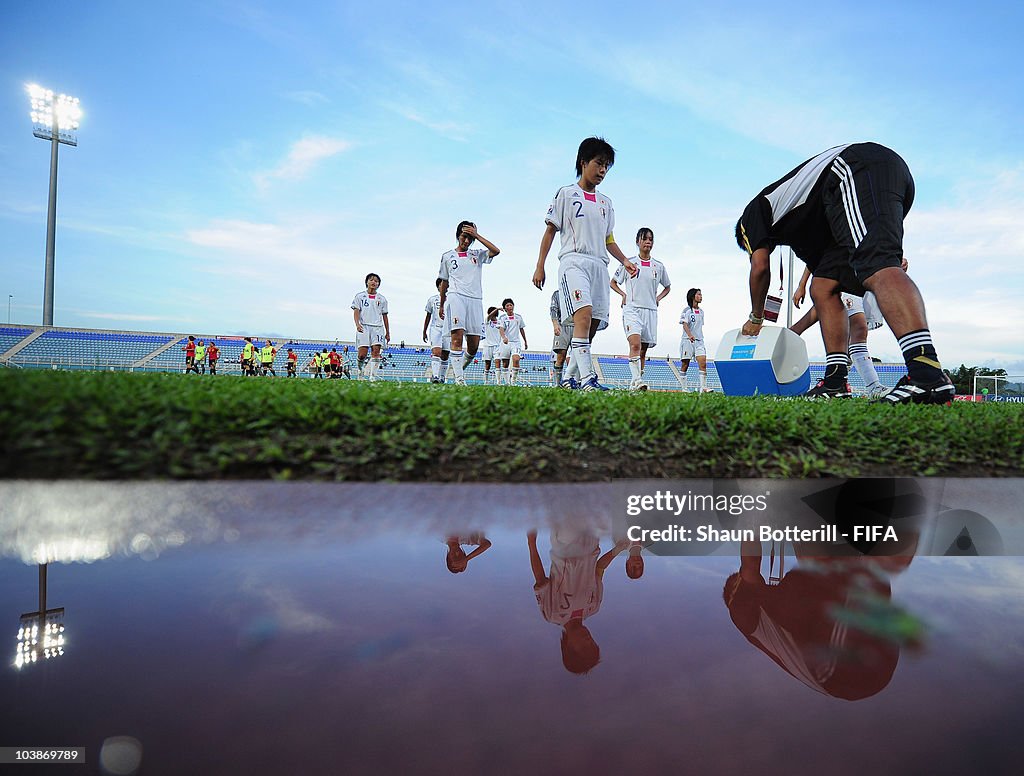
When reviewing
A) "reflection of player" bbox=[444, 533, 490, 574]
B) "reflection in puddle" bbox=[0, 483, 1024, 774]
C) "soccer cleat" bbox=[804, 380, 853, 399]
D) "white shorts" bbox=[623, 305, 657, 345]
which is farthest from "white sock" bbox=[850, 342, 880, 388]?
"reflection of player" bbox=[444, 533, 490, 574]

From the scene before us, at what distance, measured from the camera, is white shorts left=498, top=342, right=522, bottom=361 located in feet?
61.9

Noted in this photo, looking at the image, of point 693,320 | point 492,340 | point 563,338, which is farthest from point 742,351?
point 492,340

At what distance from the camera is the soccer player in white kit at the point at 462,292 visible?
8.55m

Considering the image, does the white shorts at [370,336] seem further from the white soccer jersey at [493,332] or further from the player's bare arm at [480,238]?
the white soccer jersey at [493,332]

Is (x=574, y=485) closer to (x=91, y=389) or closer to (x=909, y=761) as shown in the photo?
(x=909, y=761)

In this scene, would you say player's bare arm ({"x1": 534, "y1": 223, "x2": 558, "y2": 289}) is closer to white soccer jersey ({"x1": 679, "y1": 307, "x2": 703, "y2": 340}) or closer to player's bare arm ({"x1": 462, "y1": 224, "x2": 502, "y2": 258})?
player's bare arm ({"x1": 462, "y1": 224, "x2": 502, "y2": 258})

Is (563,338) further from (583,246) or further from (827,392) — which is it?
(827,392)

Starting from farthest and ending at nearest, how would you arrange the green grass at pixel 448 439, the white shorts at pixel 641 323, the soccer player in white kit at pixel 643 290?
the soccer player in white kit at pixel 643 290 < the white shorts at pixel 641 323 < the green grass at pixel 448 439

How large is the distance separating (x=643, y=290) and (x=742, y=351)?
5487mm

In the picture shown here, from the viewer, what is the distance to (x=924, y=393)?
343 centimetres

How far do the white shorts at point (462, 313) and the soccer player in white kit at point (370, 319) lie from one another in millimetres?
3410

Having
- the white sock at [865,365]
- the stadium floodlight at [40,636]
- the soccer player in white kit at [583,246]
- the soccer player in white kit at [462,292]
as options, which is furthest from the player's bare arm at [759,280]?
the soccer player in white kit at [462,292]

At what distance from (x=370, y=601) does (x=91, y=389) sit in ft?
4.71

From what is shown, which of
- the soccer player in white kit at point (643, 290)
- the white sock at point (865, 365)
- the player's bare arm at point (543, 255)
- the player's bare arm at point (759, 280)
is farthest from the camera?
the soccer player in white kit at point (643, 290)
